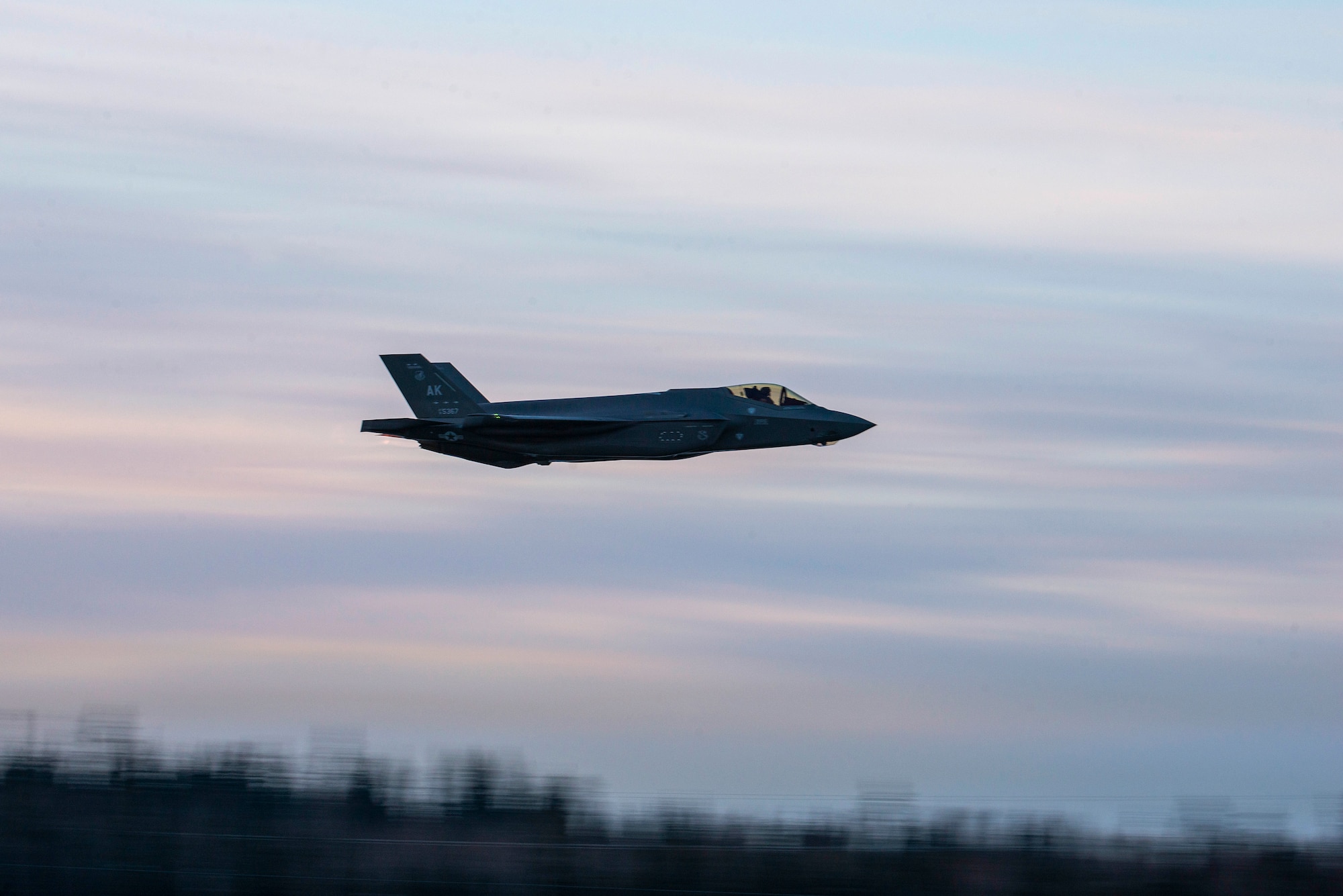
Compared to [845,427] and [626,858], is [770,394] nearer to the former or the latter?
[845,427]

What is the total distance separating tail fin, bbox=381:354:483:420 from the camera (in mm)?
53312

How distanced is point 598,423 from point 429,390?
21.0ft

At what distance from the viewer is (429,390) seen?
5375 centimetres

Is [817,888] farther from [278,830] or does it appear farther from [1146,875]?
[278,830]

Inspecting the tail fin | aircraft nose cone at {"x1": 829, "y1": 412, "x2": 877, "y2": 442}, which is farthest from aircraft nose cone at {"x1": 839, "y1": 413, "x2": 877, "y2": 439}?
→ the tail fin

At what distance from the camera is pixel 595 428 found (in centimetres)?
5141

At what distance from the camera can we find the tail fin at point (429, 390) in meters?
53.3

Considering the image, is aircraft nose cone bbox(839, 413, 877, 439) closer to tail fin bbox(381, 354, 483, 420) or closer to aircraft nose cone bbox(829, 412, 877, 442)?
aircraft nose cone bbox(829, 412, 877, 442)

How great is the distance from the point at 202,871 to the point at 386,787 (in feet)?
59.0

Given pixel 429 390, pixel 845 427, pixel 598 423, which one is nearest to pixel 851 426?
pixel 845 427

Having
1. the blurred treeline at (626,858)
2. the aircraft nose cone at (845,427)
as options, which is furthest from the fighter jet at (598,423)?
the blurred treeline at (626,858)

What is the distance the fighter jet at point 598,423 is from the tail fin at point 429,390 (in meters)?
0.02

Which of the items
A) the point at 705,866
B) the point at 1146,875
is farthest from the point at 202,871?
the point at 1146,875

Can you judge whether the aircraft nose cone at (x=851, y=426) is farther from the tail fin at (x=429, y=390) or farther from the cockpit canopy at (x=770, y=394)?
the tail fin at (x=429, y=390)
